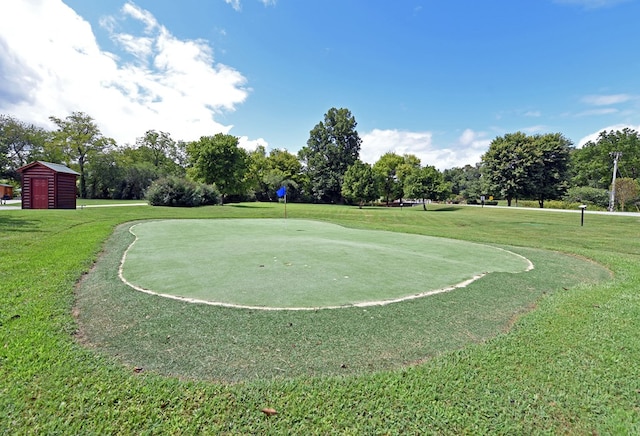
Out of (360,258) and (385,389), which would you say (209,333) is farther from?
(360,258)

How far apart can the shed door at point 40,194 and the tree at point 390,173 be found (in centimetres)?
4185

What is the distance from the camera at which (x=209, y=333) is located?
122 inches

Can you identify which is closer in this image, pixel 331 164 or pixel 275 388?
pixel 275 388

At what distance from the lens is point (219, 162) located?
102 ft

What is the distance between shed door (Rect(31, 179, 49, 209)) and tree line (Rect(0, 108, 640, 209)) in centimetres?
657

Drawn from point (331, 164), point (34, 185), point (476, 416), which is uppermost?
point (331, 164)

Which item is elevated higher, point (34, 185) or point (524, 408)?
point (34, 185)

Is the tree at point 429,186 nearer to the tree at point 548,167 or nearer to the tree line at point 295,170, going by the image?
the tree line at point 295,170

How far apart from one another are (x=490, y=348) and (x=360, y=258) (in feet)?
12.1

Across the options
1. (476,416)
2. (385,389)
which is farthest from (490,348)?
(385,389)

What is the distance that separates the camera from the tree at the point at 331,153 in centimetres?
5147

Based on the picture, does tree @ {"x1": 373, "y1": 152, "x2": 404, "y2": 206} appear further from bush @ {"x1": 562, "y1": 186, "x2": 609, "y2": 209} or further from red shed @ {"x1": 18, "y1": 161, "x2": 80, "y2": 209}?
red shed @ {"x1": 18, "y1": 161, "x2": 80, "y2": 209}

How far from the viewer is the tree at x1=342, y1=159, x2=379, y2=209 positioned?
3850 cm

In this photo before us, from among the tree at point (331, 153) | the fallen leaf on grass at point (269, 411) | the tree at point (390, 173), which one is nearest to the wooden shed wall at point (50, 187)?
the fallen leaf on grass at point (269, 411)
